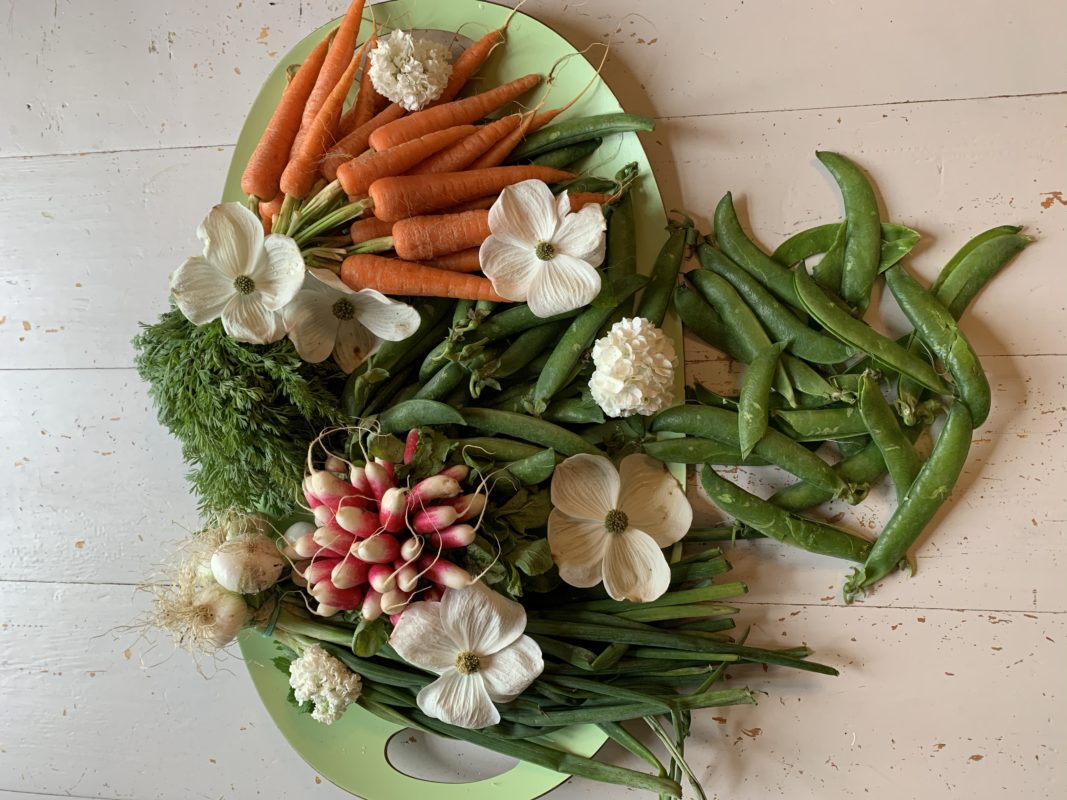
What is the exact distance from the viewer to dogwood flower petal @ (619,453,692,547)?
4.02 feet

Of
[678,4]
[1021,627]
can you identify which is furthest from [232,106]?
[1021,627]

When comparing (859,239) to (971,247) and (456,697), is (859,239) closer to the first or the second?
(971,247)

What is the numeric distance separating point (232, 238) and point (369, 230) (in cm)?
22

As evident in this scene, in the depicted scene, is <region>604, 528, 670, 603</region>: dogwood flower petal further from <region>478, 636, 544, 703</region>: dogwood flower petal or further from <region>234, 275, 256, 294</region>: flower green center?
<region>234, 275, 256, 294</region>: flower green center

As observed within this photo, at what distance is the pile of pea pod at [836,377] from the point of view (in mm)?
1180

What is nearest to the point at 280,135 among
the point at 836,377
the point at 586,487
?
the point at 586,487

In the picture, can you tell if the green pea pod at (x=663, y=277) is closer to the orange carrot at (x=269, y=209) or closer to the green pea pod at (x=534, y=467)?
the green pea pod at (x=534, y=467)

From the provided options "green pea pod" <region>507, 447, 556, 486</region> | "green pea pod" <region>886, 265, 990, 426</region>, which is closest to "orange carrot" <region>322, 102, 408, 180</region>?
"green pea pod" <region>507, 447, 556, 486</region>

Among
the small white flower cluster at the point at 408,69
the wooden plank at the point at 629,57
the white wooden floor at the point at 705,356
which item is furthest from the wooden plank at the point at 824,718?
the small white flower cluster at the point at 408,69

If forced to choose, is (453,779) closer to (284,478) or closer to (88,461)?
(284,478)

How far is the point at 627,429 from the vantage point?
124 cm

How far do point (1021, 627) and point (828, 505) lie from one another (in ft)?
1.23

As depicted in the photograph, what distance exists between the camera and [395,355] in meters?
1.22

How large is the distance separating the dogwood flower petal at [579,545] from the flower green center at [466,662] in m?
0.19
